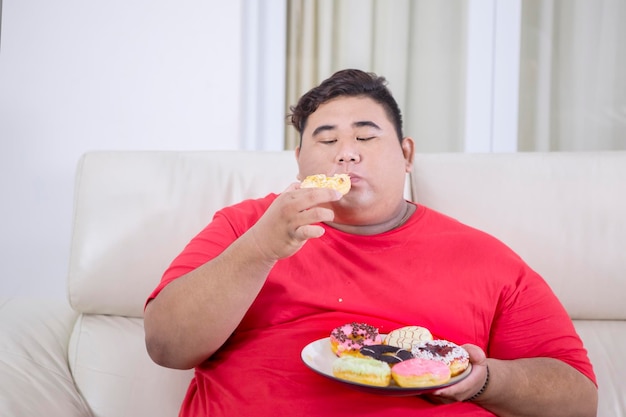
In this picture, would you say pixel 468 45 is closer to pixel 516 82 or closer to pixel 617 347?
pixel 516 82

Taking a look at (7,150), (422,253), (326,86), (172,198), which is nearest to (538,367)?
(422,253)

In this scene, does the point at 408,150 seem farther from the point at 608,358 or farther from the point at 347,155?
the point at 608,358

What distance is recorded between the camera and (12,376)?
1.46m

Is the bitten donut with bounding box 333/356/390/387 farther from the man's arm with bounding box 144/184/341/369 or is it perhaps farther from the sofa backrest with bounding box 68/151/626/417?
the sofa backrest with bounding box 68/151/626/417

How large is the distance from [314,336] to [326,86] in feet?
1.99

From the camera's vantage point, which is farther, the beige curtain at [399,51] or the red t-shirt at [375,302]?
the beige curtain at [399,51]

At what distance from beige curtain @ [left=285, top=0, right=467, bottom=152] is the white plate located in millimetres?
1776

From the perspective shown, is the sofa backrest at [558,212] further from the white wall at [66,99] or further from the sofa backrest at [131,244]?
the white wall at [66,99]

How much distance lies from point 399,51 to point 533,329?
181 cm

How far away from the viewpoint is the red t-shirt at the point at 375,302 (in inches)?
53.4

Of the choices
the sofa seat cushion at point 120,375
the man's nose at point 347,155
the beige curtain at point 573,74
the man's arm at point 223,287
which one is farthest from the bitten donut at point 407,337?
the beige curtain at point 573,74

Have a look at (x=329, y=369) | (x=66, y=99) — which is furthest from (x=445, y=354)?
(x=66, y=99)

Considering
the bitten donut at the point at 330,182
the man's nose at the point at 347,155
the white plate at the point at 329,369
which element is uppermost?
the man's nose at the point at 347,155

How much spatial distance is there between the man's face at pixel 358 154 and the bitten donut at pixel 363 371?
434 mm
